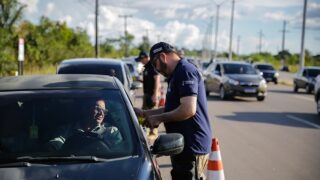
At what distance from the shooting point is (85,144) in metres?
3.93

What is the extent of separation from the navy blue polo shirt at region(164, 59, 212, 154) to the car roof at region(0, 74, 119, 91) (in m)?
0.53

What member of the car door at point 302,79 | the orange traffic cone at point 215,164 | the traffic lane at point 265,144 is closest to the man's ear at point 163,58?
the orange traffic cone at point 215,164

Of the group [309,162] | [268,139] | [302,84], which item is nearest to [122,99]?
[309,162]

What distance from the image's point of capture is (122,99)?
4.29 metres

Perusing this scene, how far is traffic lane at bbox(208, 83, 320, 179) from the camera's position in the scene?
796 centimetres

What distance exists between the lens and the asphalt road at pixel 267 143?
25.9 ft

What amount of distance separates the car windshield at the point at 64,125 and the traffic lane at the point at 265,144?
3.68 metres

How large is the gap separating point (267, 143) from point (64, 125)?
7227 millimetres

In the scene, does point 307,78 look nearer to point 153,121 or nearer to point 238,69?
point 238,69

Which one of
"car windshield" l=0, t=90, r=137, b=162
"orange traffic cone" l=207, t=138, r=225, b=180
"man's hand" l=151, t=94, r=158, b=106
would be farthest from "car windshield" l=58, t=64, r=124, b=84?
"car windshield" l=0, t=90, r=137, b=162

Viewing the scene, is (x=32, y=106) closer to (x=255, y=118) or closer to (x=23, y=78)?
(x=23, y=78)

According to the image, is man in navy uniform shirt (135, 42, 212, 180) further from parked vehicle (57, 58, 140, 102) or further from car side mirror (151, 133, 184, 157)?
parked vehicle (57, 58, 140, 102)

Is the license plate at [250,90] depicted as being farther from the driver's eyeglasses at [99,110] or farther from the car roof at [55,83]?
the driver's eyeglasses at [99,110]

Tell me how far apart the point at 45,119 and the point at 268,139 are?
786 centimetres
